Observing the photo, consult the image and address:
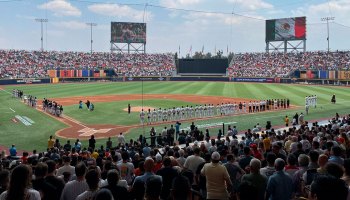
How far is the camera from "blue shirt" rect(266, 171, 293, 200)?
6.46 meters

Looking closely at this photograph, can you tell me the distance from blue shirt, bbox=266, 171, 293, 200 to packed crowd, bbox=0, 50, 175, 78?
7661 cm

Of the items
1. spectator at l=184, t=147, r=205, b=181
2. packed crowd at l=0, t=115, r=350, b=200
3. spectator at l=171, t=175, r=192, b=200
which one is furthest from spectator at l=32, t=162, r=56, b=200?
spectator at l=184, t=147, r=205, b=181

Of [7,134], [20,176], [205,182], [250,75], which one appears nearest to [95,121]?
[7,134]

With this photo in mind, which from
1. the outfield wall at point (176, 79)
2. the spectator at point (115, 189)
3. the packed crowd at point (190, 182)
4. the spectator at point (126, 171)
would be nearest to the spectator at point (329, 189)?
the packed crowd at point (190, 182)

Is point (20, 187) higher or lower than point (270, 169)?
higher

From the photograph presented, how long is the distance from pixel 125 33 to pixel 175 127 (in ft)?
277

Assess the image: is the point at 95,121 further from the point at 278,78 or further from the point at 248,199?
the point at 278,78

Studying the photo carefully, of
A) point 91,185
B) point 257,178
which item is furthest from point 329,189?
point 91,185

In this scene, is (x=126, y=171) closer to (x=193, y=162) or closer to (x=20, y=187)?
(x=193, y=162)

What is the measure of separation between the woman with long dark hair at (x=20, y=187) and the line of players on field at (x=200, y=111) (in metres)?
21.6

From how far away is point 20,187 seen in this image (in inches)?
192

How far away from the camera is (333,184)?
447 centimetres

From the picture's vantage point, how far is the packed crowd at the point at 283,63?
270 feet

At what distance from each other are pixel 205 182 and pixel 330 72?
7455 cm
